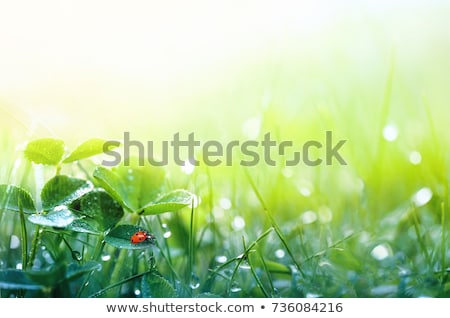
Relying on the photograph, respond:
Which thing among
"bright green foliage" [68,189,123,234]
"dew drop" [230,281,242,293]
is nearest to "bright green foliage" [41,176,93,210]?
"bright green foliage" [68,189,123,234]

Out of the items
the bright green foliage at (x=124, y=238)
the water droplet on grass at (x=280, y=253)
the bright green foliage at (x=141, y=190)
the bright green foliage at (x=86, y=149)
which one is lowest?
the water droplet on grass at (x=280, y=253)

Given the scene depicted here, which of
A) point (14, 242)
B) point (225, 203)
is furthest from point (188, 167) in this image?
point (14, 242)

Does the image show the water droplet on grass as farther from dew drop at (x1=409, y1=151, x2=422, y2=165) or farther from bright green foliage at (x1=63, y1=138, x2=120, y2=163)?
dew drop at (x1=409, y1=151, x2=422, y2=165)

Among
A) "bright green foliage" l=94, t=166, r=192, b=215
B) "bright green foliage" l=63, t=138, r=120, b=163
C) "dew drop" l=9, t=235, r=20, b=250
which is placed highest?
"bright green foliage" l=63, t=138, r=120, b=163

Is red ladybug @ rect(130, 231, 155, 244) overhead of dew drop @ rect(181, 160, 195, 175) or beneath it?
beneath

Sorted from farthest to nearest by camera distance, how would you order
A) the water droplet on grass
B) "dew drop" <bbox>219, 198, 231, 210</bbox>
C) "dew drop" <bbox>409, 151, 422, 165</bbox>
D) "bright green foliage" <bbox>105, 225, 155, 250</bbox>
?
"dew drop" <bbox>409, 151, 422, 165</bbox> < "dew drop" <bbox>219, 198, 231, 210</bbox> < the water droplet on grass < "bright green foliage" <bbox>105, 225, 155, 250</bbox>

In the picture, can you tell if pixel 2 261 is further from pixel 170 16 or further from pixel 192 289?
pixel 170 16

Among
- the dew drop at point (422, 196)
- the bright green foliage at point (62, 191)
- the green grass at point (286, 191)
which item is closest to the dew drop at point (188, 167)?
the green grass at point (286, 191)

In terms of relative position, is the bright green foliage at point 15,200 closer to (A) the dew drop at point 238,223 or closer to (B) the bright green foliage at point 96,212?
(B) the bright green foliage at point 96,212

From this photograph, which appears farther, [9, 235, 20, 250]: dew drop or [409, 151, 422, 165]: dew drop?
[409, 151, 422, 165]: dew drop

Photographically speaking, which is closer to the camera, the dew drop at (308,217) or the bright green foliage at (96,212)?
the bright green foliage at (96,212)
